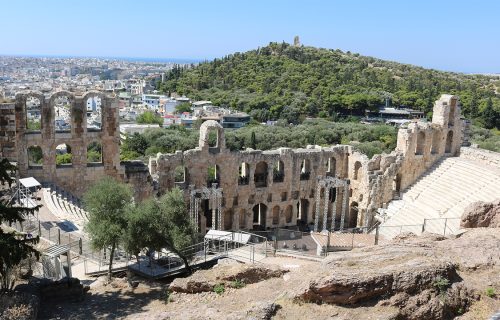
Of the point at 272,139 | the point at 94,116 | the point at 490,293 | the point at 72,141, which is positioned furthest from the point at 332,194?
the point at 94,116

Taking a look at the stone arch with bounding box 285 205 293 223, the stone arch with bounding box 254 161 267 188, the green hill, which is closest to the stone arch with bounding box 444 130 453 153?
the stone arch with bounding box 285 205 293 223

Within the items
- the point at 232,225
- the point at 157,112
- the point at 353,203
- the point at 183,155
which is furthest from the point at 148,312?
the point at 157,112

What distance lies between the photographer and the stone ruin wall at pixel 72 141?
25.6 metres

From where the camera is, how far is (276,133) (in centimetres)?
6150

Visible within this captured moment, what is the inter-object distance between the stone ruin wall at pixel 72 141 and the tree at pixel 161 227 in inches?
370

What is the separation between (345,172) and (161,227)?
64.2 ft

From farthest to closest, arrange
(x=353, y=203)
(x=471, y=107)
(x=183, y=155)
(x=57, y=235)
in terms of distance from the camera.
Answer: (x=471, y=107)
(x=353, y=203)
(x=183, y=155)
(x=57, y=235)

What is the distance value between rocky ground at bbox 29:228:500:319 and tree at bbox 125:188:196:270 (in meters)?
1.96

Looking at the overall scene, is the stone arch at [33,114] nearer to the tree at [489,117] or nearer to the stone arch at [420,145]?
the stone arch at [420,145]

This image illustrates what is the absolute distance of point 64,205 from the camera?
79.6 ft

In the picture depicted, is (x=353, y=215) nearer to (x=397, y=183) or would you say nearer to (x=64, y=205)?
(x=397, y=183)

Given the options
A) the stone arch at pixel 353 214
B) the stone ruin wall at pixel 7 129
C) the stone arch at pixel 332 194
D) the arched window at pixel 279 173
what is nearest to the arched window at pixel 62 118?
the stone ruin wall at pixel 7 129

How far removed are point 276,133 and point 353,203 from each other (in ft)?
91.6

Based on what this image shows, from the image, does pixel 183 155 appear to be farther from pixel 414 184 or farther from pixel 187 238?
pixel 414 184
